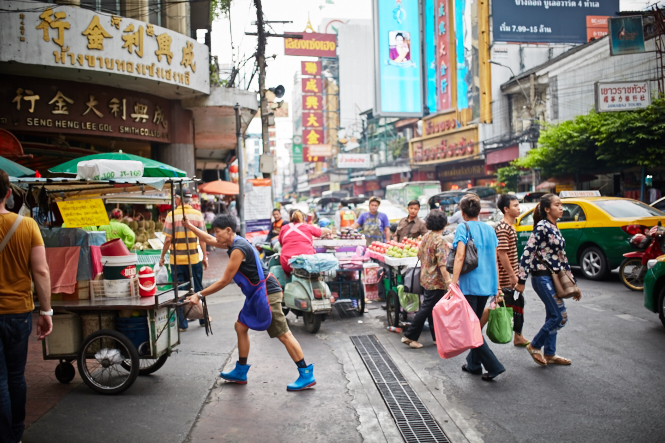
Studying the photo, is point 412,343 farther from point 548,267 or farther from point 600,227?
point 600,227

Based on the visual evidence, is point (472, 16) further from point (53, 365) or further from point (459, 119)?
point (53, 365)

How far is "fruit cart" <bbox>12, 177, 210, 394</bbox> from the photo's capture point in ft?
16.5

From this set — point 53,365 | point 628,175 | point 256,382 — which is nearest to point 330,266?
point 256,382

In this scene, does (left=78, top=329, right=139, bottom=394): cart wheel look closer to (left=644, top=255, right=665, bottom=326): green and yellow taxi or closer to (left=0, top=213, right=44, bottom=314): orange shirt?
(left=0, top=213, right=44, bottom=314): orange shirt

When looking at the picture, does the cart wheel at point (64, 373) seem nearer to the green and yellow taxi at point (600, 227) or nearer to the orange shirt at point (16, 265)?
the orange shirt at point (16, 265)

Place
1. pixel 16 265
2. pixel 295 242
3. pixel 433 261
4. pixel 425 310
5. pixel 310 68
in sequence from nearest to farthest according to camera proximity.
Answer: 1. pixel 16 265
2. pixel 433 261
3. pixel 425 310
4. pixel 295 242
5. pixel 310 68

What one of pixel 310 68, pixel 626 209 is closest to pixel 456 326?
pixel 626 209

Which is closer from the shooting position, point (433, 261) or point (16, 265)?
point (16, 265)

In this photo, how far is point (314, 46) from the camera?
59.9m

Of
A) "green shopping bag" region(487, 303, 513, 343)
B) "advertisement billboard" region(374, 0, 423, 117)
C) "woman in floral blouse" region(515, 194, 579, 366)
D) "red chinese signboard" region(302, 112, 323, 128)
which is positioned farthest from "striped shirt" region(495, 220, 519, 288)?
"red chinese signboard" region(302, 112, 323, 128)

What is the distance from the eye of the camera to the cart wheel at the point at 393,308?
25.7 feet

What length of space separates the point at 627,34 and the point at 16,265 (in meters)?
18.6

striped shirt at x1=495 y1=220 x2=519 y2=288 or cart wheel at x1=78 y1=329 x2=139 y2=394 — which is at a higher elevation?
striped shirt at x1=495 y1=220 x2=519 y2=288

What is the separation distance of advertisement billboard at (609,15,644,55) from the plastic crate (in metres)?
13.4
